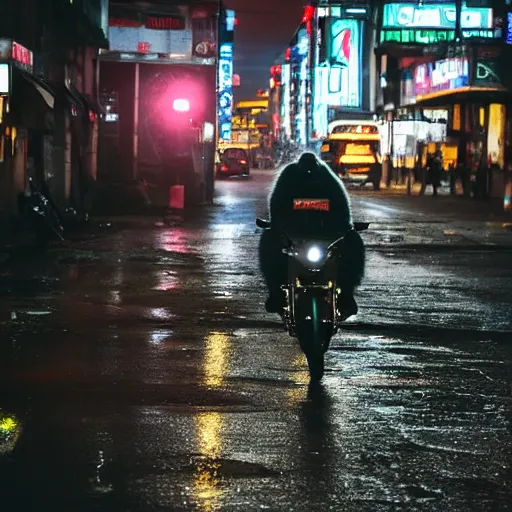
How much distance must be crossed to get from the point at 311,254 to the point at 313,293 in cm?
30

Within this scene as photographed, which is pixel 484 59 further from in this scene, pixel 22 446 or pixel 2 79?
pixel 22 446

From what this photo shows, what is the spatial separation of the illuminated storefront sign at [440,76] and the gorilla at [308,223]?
1548 inches

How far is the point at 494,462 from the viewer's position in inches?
267

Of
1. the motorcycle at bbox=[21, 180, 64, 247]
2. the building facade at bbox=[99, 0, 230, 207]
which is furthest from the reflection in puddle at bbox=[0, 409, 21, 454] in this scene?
the building facade at bbox=[99, 0, 230, 207]

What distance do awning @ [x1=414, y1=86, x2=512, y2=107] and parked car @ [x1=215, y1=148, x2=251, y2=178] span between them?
24.7 meters

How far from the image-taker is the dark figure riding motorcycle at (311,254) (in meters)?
9.59

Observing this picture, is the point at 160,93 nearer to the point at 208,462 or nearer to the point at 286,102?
the point at 208,462

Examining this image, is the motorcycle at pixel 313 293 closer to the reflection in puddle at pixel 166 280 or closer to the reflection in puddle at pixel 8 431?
the reflection in puddle at pixel 8 431

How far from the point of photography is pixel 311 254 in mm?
9617

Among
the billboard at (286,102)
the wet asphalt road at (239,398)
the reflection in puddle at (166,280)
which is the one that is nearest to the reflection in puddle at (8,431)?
the wet asphalt road at (239,398)

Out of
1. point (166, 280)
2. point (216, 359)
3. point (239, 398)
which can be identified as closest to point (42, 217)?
point (166, 280)

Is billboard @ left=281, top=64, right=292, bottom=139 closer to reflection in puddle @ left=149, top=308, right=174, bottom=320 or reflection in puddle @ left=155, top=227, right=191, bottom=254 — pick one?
reflection in puddle @ left=155, top=227, right=191, bottom=254

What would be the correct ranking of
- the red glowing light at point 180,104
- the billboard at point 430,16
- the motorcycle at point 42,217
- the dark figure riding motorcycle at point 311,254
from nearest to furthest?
the dark figure riding motorcycle at point 311,254
the motorcycle at point 42,217
the red glowing light at point 180,104
the billboard at point 430,16

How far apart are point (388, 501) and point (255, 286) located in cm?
1071
